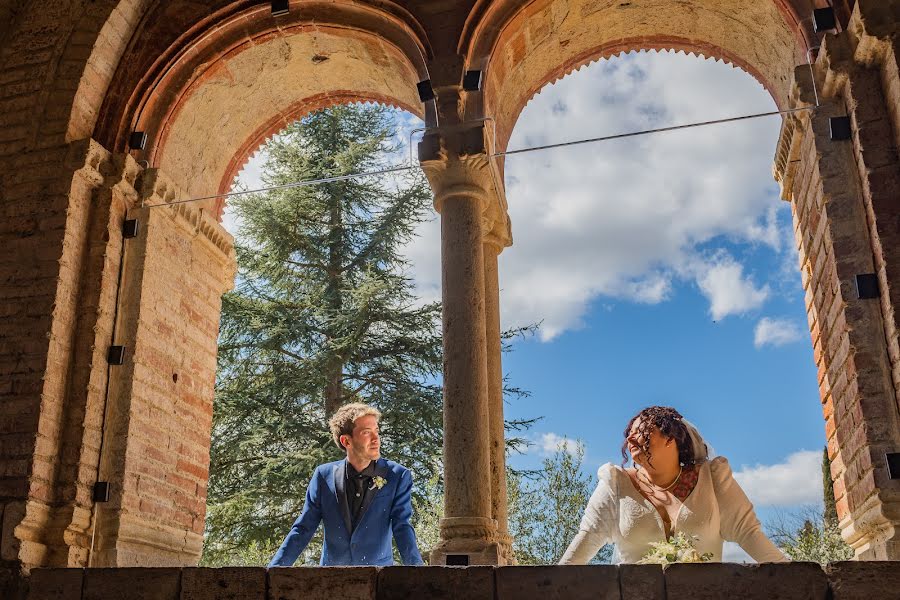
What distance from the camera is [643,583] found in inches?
120

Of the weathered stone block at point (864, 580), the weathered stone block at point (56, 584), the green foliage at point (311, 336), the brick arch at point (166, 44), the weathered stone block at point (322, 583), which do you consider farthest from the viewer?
the green foliage at point (311, 336)

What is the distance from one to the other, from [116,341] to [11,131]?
161 cm

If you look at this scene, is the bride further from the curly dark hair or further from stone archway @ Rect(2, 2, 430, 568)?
stone archway @ Rect(2, 2, 430, 568)

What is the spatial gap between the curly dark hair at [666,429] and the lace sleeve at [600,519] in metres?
0.17

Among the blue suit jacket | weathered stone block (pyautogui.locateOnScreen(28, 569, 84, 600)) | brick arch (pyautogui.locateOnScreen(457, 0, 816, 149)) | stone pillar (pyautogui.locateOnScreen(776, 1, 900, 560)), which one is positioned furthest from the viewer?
brick arch (pyautogui.locateOnScreen(457, 0, 816, 149))

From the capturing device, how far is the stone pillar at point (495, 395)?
17.4 feet

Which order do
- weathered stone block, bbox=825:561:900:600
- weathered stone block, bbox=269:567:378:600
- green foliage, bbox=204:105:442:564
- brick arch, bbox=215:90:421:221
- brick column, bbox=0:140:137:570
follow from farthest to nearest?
1. green foliage, bbox=204:105:442:564
2. brick arch, bbox=215:90:421:221
3. brick column, bbox=0:140:137:570
4. weathered stone block, bbox=269:567:378:600
5. weathered stone block, bbox=825:561:900:600

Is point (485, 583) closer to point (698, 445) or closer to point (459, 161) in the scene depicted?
point (698, 445)

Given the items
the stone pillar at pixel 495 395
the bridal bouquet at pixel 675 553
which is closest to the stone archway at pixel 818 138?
the stone pillar at pixel 495 395

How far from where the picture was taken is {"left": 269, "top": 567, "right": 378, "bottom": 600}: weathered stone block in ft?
10.8

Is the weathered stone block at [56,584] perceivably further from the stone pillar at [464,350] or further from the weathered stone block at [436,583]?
the stone pillar at [464,350]

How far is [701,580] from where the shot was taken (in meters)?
3.02

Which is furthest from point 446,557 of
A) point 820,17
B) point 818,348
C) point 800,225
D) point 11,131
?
point 11,131

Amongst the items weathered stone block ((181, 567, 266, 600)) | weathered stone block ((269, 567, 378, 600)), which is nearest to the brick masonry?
weathered stone block ((181, 567, 266, 600))
